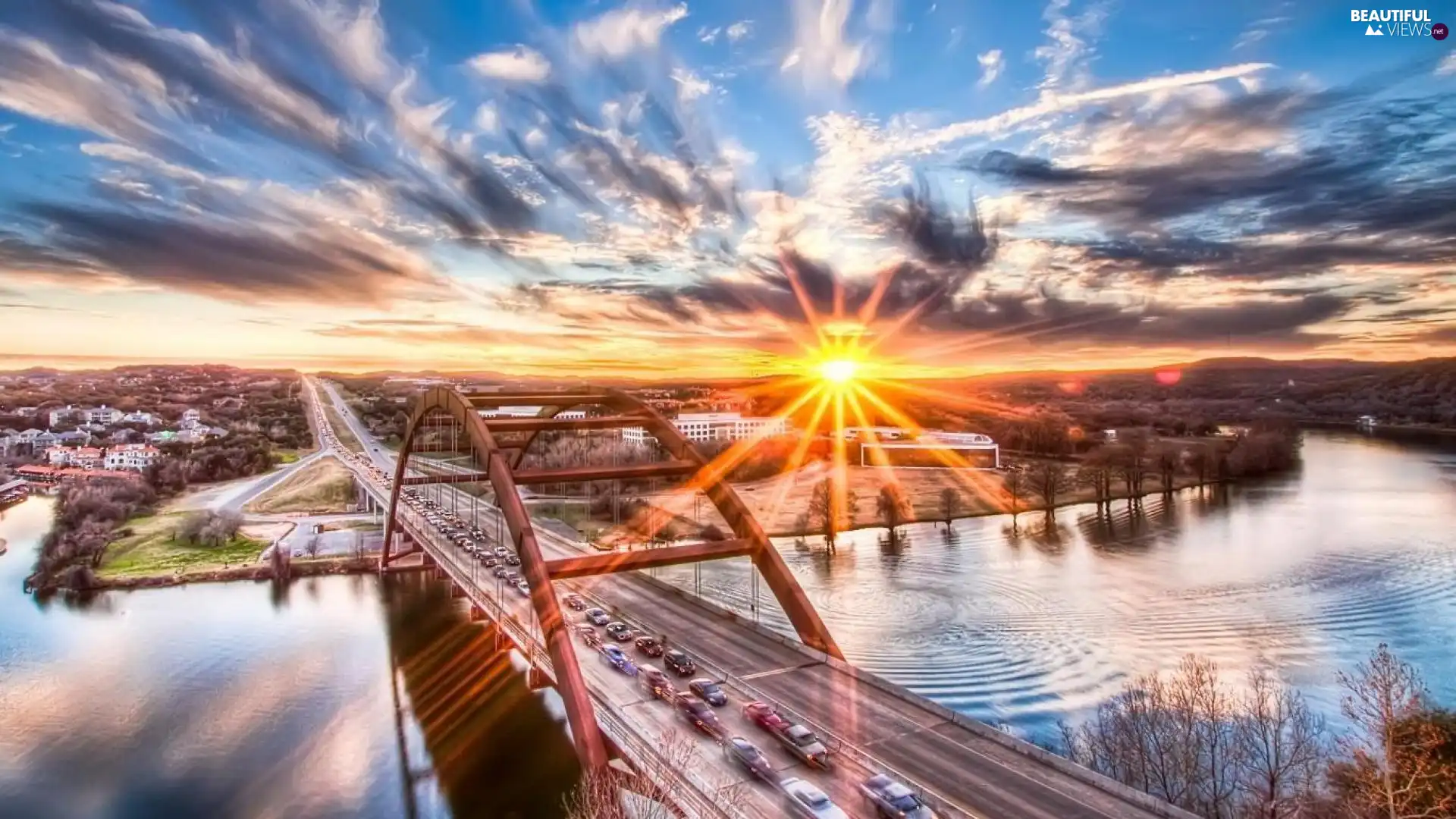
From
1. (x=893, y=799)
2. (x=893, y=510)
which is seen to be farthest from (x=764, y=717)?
(x=893, y=510)

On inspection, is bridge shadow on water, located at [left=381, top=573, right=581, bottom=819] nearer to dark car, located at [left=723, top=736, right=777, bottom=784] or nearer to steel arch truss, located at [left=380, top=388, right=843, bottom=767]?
steel arch truss, located at [left=380, top=388, right=843, bottom=767]

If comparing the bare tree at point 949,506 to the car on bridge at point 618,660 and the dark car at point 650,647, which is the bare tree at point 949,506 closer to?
the dark car at point 650,647

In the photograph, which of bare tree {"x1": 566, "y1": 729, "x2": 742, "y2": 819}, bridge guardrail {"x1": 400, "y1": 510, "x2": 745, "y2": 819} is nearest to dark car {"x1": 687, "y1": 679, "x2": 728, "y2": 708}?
bare tree {"x1": 566, "y1": 729, "x2": 742, "y2": 819}

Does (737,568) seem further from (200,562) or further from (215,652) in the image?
(200,562)

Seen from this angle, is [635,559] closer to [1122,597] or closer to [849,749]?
[849,749]

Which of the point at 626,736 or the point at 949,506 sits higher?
the point at 626,736

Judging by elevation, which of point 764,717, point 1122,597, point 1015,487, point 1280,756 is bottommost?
point 1122,597

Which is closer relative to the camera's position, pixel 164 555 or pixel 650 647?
pixel 650 647
